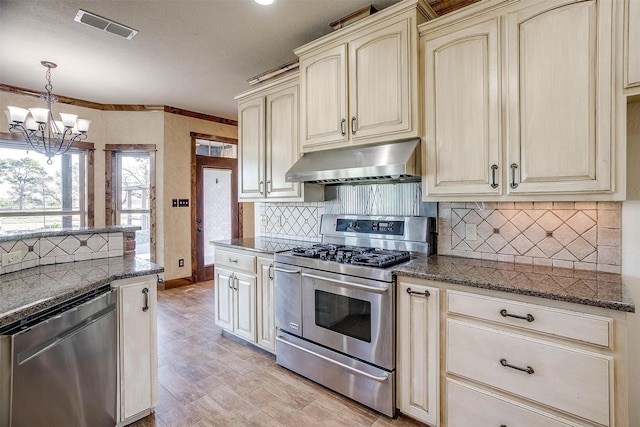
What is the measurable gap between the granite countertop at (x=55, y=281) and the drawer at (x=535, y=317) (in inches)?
69.9

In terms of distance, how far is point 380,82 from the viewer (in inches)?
87.0

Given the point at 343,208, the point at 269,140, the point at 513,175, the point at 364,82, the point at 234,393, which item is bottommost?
the point at 234,393

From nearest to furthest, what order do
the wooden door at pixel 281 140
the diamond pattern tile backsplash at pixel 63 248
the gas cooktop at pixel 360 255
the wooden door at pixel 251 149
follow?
the diamond pattern tile backsplash at pixel 63 248 → the gas cooktop at pixel 360 255 → the wooden door at pixel 281 140 → the wooden door at pixel 251 149

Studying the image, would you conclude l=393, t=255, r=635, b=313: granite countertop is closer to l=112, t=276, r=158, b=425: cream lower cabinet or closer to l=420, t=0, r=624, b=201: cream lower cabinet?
l=420, t=0, r=624, b=201: cream lower cabinet

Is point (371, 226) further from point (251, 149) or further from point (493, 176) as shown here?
point (251, 149)

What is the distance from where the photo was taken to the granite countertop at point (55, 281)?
1.31m

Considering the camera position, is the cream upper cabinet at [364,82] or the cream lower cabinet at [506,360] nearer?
the cream lower cabinet at [506,360]

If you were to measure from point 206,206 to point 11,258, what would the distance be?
3.64 metres

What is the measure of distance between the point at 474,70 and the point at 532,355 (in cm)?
155

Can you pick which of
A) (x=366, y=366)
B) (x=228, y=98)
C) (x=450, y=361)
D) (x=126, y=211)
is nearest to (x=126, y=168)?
(x=126, y=211)

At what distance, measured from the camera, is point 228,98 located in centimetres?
451

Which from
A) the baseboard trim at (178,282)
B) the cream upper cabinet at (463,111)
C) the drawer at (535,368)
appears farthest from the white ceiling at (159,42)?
the baseboard trim at (178,282)

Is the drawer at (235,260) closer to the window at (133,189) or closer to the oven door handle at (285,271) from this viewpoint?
the oven door handle at (285,271)

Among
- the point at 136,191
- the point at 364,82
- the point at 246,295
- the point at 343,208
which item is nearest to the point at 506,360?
the point at 343,208
